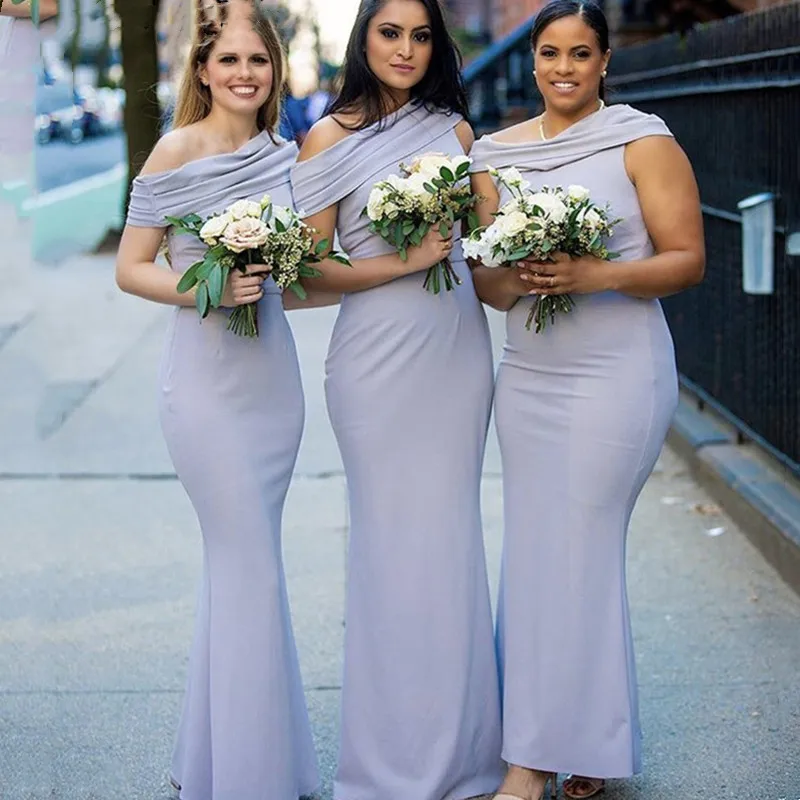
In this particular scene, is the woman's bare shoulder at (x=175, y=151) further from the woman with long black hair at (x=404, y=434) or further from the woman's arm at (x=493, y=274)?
the woman's arm at (x=493, y=274)

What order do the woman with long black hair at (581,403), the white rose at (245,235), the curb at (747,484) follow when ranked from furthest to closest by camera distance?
the curb at (747,484) < the woman with long black hair at (581,403) < the white rose at (245,235)

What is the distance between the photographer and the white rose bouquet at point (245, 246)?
369 centimetres

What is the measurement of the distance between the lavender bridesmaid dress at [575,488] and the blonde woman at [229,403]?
64cm

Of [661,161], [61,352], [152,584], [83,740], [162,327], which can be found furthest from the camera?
[162,327]

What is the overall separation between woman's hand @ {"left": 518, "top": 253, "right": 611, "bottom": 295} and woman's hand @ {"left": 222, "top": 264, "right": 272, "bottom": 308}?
0.68 meters

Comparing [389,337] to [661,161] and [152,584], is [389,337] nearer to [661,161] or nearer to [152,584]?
[661,161]

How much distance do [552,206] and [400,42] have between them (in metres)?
0.69

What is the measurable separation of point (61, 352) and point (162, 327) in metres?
1.31

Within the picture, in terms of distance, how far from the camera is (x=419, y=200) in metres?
3.89

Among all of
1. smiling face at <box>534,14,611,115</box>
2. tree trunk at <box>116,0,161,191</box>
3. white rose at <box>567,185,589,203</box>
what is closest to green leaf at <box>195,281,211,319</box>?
white rose at <box>567,185,589,203</box>

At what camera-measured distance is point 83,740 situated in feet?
15.7

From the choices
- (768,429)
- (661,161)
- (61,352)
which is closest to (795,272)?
(768,429)

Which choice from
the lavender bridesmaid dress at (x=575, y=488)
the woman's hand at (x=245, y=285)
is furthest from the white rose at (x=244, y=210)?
the lavender bridesmaid dress at (x=575, y=488)

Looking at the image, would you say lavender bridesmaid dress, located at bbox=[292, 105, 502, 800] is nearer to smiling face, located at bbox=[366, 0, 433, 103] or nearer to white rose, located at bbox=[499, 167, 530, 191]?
smiling face, located at bbox=[366, 0, 433, 103]
